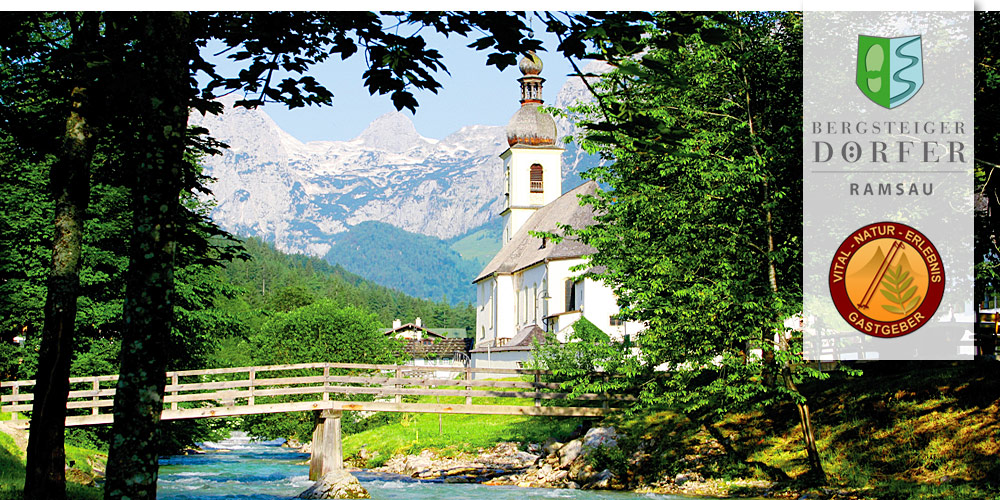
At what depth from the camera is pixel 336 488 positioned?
21.2m

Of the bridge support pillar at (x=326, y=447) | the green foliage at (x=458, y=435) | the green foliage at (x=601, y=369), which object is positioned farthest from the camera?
the green foliage at (x=458, y=435)

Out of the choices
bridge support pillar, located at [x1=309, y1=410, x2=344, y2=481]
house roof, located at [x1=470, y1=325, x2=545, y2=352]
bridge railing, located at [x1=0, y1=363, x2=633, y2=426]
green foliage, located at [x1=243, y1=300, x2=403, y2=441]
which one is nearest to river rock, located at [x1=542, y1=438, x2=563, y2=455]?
bridge railing, located at [x1=0, y1=363, x2=633, y2=426]

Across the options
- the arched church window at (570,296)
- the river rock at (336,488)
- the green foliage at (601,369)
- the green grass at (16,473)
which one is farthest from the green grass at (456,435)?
the arched church window at (570,296)

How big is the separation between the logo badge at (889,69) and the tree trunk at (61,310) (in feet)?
33.8

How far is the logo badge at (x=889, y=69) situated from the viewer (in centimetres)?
1327

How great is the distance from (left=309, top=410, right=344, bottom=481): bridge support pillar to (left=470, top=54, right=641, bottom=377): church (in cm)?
2087

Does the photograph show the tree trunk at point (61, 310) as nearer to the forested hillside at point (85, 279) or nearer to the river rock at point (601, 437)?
the forested hillside at point (85, 279)

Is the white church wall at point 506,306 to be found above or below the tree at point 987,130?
below

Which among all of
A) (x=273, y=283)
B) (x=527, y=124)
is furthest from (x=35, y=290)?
(x=273, y=283)

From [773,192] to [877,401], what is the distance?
17.1 feet

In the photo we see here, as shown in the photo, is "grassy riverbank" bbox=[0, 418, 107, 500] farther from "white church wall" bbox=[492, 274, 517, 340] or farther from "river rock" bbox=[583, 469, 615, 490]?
"white church wall" bbox=[492, 274, 517, 340]

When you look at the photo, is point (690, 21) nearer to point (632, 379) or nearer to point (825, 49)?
point (825, 49)

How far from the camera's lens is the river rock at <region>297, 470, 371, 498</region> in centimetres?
2108

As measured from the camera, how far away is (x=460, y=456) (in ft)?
94.0
